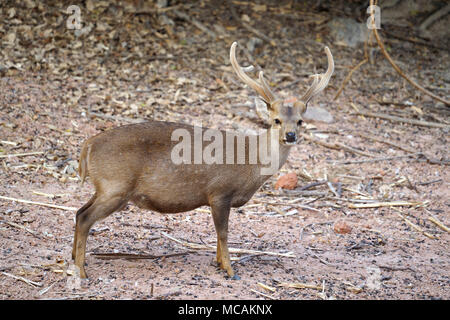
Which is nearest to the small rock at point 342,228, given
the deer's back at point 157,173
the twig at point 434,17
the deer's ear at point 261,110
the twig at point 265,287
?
the deer's back at point 157,173

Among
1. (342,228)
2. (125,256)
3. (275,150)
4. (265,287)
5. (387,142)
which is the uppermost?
(387,142)

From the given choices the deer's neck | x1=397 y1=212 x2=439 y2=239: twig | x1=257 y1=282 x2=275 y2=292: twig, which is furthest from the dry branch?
x1=397 y1=212 x2=439 y2=239: twig

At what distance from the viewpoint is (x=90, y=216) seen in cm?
555

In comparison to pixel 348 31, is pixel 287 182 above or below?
below

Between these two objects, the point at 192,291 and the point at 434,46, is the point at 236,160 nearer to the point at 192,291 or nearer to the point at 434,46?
the point at 192,291

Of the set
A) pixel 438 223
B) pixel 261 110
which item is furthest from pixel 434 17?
pixel 438 223

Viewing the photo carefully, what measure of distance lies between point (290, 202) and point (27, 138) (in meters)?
4.09

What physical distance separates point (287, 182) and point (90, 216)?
12.6 feet

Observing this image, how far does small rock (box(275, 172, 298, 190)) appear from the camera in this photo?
8.67m

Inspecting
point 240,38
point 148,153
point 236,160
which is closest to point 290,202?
A: point 236,160

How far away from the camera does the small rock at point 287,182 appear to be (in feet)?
28.5

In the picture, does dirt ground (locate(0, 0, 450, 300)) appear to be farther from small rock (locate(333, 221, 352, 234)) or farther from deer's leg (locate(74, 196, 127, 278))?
deer's leg (locate(74, 196, 127, 278))

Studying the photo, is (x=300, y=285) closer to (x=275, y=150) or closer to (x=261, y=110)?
(x=275, y=150)

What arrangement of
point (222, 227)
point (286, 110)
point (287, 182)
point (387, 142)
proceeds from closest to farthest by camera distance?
point (222, 227) < point (286, 110) < point (287, 182) < point (387, 142)
